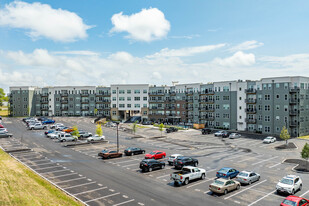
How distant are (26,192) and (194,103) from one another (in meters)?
75.9

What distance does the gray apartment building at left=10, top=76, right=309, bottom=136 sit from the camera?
225 ft

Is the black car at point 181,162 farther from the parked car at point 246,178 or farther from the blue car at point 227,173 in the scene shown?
the parked car at point 246,178

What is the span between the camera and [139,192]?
26.3 metres

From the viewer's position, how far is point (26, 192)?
843 inches

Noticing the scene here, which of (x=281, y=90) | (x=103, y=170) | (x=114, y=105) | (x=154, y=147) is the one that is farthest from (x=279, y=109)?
(x=114, y=105)

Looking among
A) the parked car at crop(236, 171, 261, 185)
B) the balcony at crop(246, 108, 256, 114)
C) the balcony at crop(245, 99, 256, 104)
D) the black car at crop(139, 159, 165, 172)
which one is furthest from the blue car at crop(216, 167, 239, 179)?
the balcony at crop(245, 99, 256, 104)

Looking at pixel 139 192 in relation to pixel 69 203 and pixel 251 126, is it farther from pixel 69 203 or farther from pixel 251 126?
pixel 251 126

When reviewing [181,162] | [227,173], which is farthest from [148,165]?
[227,173]

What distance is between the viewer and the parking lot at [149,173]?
83.4 ft

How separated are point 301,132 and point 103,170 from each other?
57544mm

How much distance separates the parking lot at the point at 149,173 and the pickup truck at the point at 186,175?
0.63 meters

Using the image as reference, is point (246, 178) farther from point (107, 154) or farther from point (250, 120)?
point (250, 120)

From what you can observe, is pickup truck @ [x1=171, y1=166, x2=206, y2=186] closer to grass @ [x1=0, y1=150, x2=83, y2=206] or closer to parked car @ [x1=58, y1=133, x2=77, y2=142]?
grass @ [x1=0, y1=150, x2=83, y2=206]

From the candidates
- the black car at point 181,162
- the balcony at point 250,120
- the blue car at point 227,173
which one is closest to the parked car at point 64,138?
the black car at point 181,162
